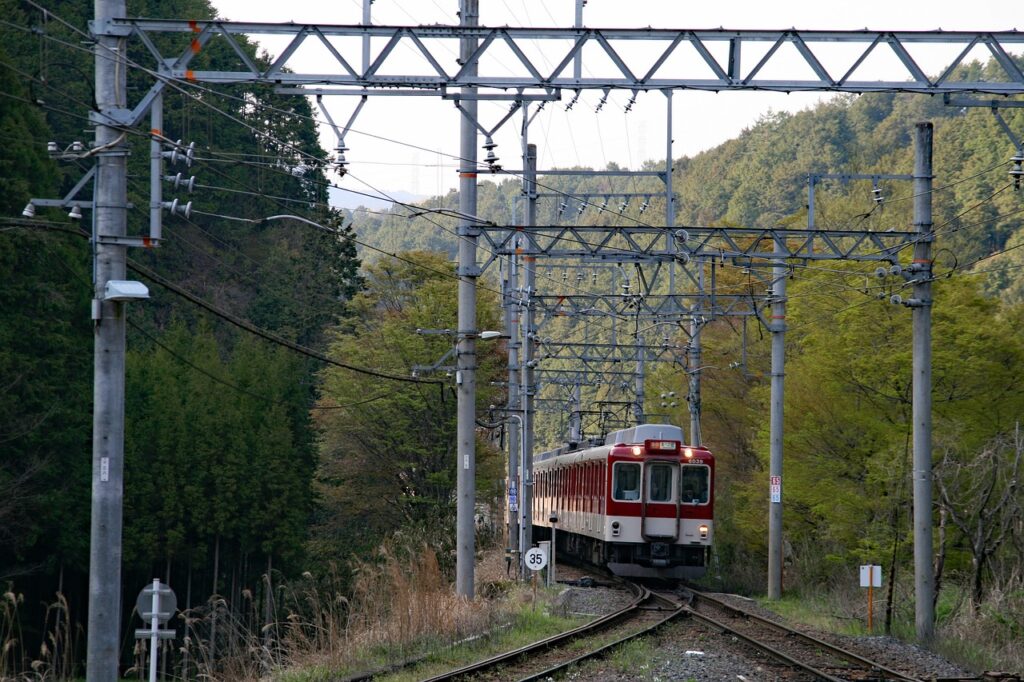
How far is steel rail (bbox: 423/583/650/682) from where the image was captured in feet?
44.3

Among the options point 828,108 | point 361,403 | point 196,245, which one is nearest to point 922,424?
point 361,403

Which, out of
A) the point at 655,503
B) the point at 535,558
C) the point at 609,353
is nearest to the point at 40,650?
the point at 535,558

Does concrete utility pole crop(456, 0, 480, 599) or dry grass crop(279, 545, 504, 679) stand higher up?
concrete utility pole crop(456, 0, 480, 599)

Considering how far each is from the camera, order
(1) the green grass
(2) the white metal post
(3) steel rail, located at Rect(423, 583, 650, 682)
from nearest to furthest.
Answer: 1. (2) the white metal post
2. (3) steel rail, located at Rect(423, 583, 650, 682)
3. (1) the green grass

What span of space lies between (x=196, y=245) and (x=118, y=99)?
5224cm

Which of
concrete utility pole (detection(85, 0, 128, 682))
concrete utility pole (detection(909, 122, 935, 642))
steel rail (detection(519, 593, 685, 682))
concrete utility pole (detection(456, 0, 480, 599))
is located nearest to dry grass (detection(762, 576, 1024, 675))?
concrete utility pole (detection(909, 122, 935, 642))

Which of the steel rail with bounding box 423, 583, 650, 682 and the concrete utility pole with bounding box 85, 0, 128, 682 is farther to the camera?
the steel rail with bounding box 423, 583, 650, 682

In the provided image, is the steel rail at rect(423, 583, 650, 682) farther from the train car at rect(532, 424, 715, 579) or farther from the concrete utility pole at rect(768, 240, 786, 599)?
the train car at rect(532, 424, 715, 579)

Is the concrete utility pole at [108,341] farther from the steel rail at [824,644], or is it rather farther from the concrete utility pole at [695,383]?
the concrete utility pole at [695,383]

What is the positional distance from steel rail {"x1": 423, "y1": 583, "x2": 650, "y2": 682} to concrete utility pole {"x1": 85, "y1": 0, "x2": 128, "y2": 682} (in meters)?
3.28

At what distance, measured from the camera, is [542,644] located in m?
16.2

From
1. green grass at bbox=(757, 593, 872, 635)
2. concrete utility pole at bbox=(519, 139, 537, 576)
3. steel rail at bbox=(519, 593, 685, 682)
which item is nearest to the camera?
steel rail at bbox=(519, 593, 685, 682)

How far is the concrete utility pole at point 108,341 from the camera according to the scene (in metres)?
11.6

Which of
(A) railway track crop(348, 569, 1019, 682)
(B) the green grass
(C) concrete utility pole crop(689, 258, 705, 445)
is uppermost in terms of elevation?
(C) concrete utility pole crop(689, 258, 705, 445)
